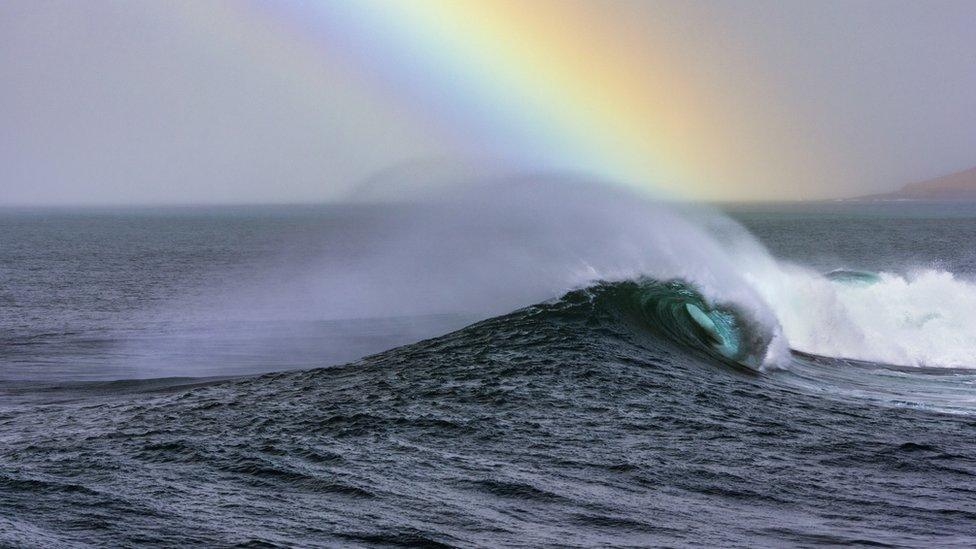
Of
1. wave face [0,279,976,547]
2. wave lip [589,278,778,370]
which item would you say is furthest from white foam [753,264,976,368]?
wave face [0,279,976,547]

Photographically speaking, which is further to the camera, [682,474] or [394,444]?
[394,444]

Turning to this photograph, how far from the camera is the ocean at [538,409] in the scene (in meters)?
9.30

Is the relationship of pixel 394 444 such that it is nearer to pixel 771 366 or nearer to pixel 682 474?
pixel 682 474

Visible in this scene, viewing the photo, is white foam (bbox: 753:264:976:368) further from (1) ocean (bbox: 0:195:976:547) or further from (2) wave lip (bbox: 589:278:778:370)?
(2) wave lip (bbox: 589:278:778:370)

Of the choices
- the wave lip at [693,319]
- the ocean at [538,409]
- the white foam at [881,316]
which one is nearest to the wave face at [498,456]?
the ocean at [538,409]

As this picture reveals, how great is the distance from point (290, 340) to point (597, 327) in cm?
884

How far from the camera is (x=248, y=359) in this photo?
21.4m

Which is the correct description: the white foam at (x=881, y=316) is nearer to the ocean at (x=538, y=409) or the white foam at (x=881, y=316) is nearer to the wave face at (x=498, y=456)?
the ocean at (x=538, y=409)

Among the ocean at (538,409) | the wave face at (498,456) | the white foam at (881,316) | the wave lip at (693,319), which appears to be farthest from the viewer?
the white foam at (881,316)

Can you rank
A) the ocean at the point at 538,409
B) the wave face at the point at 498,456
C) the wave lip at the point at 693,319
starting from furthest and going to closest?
the wave lip at the point at 693,319, the ocean at the point at 538,409, the wave face at the point at 498,456

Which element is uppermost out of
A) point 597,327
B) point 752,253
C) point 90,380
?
point 752,253

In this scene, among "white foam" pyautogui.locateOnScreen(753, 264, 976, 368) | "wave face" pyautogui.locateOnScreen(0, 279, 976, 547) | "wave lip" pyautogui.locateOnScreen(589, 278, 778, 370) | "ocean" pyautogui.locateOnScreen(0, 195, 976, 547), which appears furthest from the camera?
"white foam" pyautogui.locateOnScreen(753, 264, 976, 368)

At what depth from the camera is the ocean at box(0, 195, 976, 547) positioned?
9305mm

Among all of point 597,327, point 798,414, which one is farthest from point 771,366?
point 798,414
